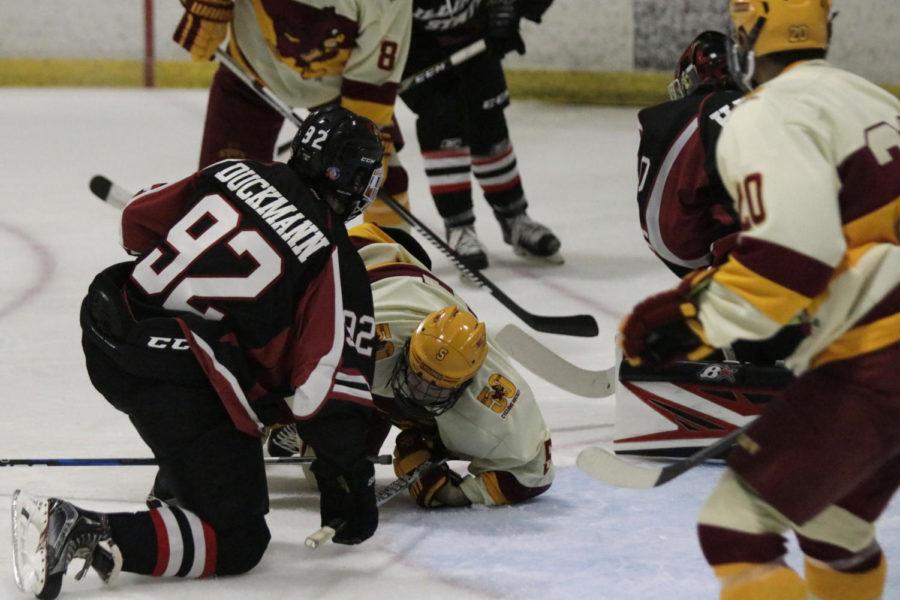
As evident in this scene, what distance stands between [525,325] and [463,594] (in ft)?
5.60

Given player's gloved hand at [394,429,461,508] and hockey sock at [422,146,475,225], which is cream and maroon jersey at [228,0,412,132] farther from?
player's gloved hand at [394,429,461,508]

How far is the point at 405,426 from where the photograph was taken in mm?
2877

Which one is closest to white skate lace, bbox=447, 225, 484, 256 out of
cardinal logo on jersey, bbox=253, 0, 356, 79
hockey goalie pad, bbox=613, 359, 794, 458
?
cardinal logo on jersey, bbox=253, 0, 356, 79

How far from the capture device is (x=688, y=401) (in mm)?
2959

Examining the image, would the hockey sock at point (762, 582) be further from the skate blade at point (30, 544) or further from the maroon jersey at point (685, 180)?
the maroon jersey at point (685, 180)

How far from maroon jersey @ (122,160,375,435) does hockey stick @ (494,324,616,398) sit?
2.72ft

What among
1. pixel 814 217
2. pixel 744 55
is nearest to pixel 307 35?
pixel 744 55

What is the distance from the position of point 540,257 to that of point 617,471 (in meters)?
2.64

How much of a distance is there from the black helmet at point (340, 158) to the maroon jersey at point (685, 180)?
698 millimetres

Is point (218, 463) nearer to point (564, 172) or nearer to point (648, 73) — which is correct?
point (564, 172)

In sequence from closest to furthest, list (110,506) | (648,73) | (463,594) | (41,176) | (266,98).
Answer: (463,594) → (110,506) → (266,98) → (41,176) → (648,73)

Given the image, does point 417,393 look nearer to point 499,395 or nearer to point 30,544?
point 499,395

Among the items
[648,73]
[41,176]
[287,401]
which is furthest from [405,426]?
[648,73]

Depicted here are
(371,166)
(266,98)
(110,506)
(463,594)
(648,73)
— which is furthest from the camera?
(648,73)
